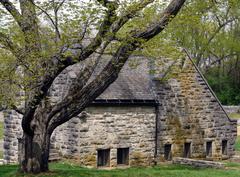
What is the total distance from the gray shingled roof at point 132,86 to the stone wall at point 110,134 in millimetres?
549

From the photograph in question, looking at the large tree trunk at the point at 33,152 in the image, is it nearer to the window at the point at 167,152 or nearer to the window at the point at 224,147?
the window at the point at 167,152

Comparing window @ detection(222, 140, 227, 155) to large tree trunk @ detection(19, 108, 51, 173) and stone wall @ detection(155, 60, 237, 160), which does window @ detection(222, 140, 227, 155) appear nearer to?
stone wall @ detection(155, 60, 237, 160)

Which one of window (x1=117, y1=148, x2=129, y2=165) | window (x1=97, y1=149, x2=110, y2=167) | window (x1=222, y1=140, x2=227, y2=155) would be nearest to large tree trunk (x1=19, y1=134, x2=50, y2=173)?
window (x1=97, y1=149, x2=110, y2=167)

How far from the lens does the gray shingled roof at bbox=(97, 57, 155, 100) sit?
22266 millimetres

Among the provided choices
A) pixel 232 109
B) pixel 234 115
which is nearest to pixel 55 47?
pixel 234 115

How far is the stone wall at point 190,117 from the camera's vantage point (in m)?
24.3

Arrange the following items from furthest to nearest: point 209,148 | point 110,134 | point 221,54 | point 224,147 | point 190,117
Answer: point 221,54
point 224,147
point 209,148
point 190,117
point 110,134

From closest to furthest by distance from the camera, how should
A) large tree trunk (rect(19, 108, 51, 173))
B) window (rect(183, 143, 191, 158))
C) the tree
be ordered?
the tree → large tree trunk (rect(19, 108, 51, 173)) → window (rect(183, 143, 191, 158))

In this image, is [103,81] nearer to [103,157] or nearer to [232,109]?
[103,157]

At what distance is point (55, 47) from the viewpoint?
14266mm

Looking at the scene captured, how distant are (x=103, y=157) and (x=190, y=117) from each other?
5.70 m

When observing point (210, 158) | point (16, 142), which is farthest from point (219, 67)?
point (16, 142)

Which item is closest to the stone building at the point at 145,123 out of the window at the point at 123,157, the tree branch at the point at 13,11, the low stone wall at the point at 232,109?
the window at the point at 123,157

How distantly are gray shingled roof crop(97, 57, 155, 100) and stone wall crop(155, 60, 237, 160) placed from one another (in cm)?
63
